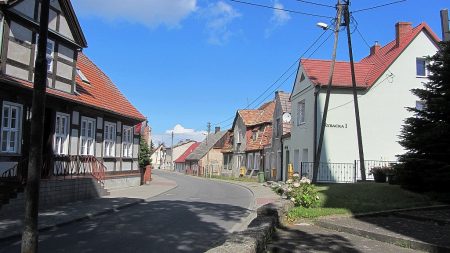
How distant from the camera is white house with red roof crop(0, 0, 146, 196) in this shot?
679 inches

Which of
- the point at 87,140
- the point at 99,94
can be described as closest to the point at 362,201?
the point at 87,140

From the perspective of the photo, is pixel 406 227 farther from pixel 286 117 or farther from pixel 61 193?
pixel 286 117

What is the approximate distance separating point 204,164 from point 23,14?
197 feet

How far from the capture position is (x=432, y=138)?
1472 cm

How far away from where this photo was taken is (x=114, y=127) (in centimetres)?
2791

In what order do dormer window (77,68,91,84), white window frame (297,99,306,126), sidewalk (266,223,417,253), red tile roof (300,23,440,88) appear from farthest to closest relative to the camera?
white window frame (297,99,306,126) → red tile roof (300,23,440,88) → dormer window (77,68,91,84) → sidewalk (266,223,417,253)

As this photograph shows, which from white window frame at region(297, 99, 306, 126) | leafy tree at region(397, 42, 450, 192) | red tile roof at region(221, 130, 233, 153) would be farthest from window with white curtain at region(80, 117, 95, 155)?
red tile roof at region(221, 130, 233, 153)

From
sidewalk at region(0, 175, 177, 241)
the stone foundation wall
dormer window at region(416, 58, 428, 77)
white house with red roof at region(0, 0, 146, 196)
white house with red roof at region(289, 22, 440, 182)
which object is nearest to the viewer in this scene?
sidewalk at region(0, 175, 177, 241)

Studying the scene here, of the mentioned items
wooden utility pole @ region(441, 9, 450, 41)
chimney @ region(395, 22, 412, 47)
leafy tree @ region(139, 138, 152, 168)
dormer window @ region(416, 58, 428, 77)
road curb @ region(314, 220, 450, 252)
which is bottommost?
road curb @ region(314, 220, 450, 252)

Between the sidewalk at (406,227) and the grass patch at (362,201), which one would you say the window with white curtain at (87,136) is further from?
the sidewalk at (406,227)

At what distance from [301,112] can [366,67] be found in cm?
525

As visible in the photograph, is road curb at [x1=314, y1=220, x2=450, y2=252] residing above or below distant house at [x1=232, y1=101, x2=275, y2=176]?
below

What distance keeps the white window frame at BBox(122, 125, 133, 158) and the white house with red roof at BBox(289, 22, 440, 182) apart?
11.0 meters

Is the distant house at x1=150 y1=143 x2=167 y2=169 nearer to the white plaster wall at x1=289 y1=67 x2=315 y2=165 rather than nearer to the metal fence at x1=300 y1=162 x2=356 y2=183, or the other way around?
the white plaster wall at x1=289 y1=67 x2=315 y2=165
